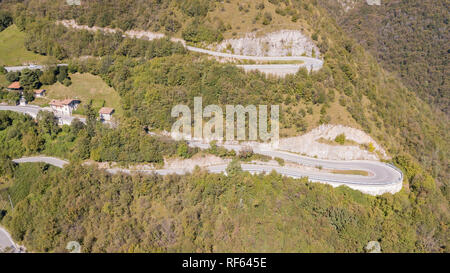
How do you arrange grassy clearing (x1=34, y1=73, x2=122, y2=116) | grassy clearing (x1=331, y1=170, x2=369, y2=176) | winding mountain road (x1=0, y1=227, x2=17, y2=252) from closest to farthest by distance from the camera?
winding mountain road (x1=0, y1=227, x2=17, y2=252) → grassy clearing (x1=331, y1=170, x2=369, y2=176) → grassy clearing (x1=34, y1=73, x2=122, y2=116)

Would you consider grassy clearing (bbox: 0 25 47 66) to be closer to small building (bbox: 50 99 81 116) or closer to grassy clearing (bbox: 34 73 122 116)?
grassy clearing (bbox: 34 73 122 116)

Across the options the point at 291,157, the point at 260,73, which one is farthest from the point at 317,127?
the point at 260,73

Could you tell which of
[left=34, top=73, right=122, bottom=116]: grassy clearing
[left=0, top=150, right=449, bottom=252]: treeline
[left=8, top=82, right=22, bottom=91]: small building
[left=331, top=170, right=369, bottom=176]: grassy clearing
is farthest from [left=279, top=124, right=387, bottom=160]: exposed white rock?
[left=8, top=82, right=22, bottom=91]: small building

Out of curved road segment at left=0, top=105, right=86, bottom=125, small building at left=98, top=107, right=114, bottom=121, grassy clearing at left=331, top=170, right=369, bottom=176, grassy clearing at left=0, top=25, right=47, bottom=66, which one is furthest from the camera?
grassy clearing at left=0, top=25, right=47, bottom=66

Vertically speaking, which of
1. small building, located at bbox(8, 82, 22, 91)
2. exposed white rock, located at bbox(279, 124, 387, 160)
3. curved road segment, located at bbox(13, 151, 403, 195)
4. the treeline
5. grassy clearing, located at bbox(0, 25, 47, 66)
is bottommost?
the treeline

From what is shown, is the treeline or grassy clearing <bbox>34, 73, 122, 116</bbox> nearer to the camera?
the treeline

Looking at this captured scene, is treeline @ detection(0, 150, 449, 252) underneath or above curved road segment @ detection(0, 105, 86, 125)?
underneath
